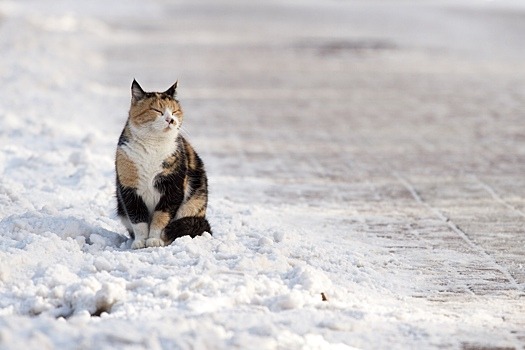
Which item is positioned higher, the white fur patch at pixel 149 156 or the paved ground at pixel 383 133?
the white fur patch at pixel 149 156

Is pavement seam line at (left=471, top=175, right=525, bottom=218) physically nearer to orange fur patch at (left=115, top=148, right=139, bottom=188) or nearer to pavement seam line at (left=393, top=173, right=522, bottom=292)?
pavement seam line at (left=393, top=173, right=522, bottom=292)

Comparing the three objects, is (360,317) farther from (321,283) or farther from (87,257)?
(87,257)

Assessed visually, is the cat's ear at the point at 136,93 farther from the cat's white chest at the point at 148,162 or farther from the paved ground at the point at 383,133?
the paved ground at the point at 383,133

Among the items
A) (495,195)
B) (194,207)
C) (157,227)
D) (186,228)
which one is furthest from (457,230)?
(157,227)

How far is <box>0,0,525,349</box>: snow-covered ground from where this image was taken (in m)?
5.78

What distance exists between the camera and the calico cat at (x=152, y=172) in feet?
23.0

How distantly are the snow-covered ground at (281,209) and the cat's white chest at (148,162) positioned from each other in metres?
0.38

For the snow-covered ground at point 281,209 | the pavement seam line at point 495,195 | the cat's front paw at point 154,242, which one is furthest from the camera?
the pavement seam line at point 495,195

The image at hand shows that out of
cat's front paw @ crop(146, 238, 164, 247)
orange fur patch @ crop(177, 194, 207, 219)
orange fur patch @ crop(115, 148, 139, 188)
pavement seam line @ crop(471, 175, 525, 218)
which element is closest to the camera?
cat's front paw @ crop(146, 238, 164, 247)

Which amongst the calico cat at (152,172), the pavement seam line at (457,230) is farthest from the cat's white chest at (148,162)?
the pavement seam line at (457,230)

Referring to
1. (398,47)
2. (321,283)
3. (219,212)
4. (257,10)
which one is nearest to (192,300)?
(321,283)

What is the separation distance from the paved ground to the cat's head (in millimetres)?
1548

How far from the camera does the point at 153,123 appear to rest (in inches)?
276

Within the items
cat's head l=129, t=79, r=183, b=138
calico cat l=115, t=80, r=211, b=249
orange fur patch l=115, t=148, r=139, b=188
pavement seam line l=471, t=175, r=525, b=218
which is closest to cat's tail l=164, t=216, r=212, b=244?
calico cat l=115, t=80, r=211, b=249
